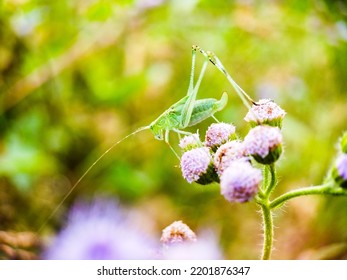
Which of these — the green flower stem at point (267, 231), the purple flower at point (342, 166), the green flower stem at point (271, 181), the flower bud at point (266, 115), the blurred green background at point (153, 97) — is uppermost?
the blurred green background at point (153, 97)

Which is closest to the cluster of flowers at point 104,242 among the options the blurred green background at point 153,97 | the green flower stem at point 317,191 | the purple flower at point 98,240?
the purple flower at point 98,240

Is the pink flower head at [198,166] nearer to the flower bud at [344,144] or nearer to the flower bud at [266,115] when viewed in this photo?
the flower bud at [266,115]

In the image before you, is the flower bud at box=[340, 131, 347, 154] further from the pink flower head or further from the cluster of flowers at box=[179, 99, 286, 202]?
the pink flower head

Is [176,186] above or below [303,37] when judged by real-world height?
below

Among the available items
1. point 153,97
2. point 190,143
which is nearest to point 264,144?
point 190,143

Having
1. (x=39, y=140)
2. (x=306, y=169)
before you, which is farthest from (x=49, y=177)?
(x=306, y=169)
